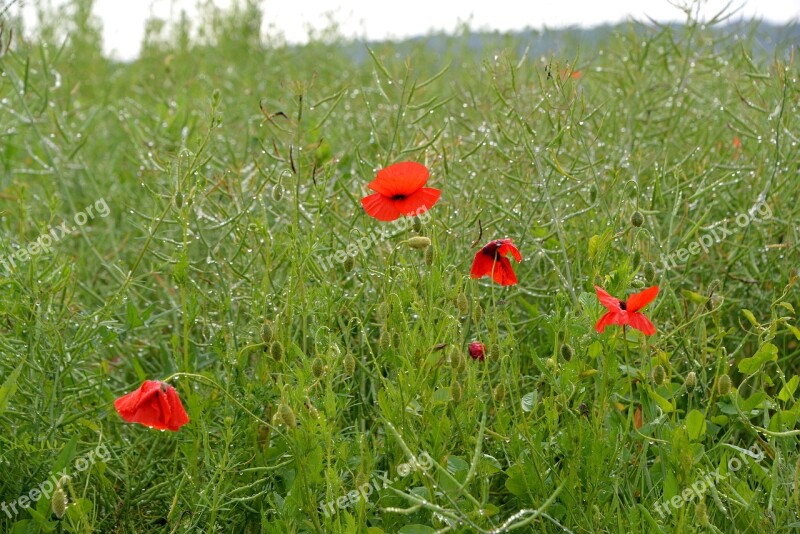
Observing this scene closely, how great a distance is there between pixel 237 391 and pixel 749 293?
1232 mm

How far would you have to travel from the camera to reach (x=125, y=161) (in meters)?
3.65

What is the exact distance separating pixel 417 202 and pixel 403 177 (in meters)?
0.05

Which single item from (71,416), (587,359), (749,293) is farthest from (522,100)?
(71,416)

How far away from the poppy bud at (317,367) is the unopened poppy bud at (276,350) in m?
0.07

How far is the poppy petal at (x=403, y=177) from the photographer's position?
154cm

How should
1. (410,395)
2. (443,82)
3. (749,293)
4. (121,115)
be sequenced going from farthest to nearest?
(443,82)
(121,115)
(749,293)
(410,395)

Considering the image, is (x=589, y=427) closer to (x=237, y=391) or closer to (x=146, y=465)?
(x=237, y=391)

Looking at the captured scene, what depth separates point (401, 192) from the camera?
1.58m

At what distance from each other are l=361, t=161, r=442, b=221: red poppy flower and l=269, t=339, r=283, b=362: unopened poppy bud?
294 millimetres
